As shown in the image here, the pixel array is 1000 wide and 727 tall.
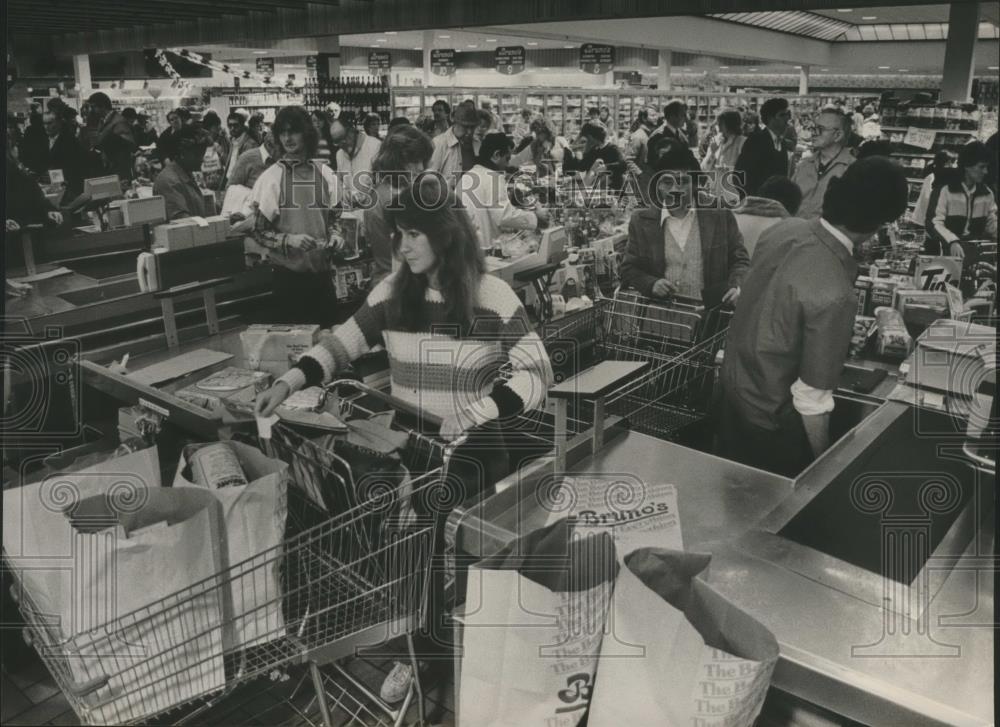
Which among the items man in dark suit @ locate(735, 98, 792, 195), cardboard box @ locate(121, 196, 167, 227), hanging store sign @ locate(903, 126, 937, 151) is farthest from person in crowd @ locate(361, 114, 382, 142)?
hanging store sign @ locate(903, 126, 937, 151)

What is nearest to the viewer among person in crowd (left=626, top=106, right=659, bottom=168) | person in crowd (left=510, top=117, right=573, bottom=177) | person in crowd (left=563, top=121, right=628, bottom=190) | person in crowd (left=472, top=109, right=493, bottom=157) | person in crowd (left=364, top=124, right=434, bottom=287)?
person in crowd (left=364, top=124, right=434, bottom=287)

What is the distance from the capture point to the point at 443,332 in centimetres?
252

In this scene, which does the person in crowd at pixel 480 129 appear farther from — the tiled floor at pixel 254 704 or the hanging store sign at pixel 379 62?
the tiled floor at pixel 254 704

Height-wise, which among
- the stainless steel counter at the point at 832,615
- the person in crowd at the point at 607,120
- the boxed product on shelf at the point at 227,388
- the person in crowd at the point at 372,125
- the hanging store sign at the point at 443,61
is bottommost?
the stainless steel counter at the point at 832,615

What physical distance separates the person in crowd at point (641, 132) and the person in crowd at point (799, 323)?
3.70 feet

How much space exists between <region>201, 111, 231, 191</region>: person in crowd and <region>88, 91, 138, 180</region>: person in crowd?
24cm

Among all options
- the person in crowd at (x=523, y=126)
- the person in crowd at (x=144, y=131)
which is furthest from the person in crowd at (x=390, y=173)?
the person in crowd at (x=523, y=126)

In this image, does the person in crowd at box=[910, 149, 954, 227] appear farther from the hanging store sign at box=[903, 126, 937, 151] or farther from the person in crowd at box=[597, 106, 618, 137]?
the person in crowd at box=[597, 106, 618, 137]

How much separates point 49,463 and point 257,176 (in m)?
1.14

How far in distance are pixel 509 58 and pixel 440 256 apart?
740mm

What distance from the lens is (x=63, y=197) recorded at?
9.96 ft

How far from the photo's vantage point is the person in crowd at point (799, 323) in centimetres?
219

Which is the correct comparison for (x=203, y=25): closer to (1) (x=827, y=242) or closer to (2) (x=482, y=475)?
(2) (x=482, y=475)

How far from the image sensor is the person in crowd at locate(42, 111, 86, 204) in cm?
273
